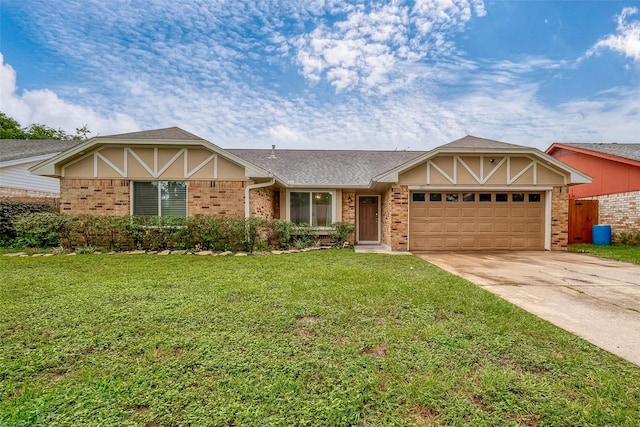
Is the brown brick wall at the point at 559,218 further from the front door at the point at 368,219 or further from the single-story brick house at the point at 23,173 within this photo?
the single-story brick house at the point at 23,173

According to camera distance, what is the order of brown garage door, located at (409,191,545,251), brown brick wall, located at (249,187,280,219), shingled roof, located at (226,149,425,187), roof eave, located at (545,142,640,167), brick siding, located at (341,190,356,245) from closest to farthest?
1. brown brick wall, located at (249,187,280,219)
2. brown garage door, located at (409,191,545,251)
3. roof eave, located at (545,142,640,167)
4. shingled roof, located at (226,149,425,187)
5. brick siding, located at (341,190,356,245)

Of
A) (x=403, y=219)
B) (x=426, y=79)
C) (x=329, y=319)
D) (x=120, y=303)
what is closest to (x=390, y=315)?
(x=329, y=319)

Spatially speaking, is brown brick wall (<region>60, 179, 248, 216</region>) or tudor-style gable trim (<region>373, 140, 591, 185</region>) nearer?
brown brick wall (<region>60, 179, 248, 216</region>)

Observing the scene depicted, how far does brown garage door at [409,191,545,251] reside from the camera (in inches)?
405

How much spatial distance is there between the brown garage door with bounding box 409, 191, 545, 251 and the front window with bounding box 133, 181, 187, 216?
26.6ft

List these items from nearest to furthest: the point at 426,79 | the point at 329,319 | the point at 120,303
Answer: the point at 329,319 → the point at 120,303 → the point at 426,79

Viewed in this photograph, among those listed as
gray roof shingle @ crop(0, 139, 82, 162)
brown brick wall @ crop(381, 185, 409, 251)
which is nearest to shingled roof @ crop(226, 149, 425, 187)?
brown brick wall @ crop(381, 185, 409, 251)

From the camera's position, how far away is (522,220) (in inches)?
407

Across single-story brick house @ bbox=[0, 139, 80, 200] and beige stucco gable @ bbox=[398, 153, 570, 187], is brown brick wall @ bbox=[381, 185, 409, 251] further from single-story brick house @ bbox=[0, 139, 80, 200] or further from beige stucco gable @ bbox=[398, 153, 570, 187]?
single-story brick house @ bbox=[0, 139, 80, 200]

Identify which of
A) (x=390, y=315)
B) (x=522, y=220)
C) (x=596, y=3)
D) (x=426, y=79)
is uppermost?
(x=596, y=3)

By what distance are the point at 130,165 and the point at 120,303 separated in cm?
726

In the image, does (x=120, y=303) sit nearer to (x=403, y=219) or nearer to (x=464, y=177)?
(x=403, y=219)

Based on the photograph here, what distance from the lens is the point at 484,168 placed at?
10.2 metres

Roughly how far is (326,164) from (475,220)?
715cm
